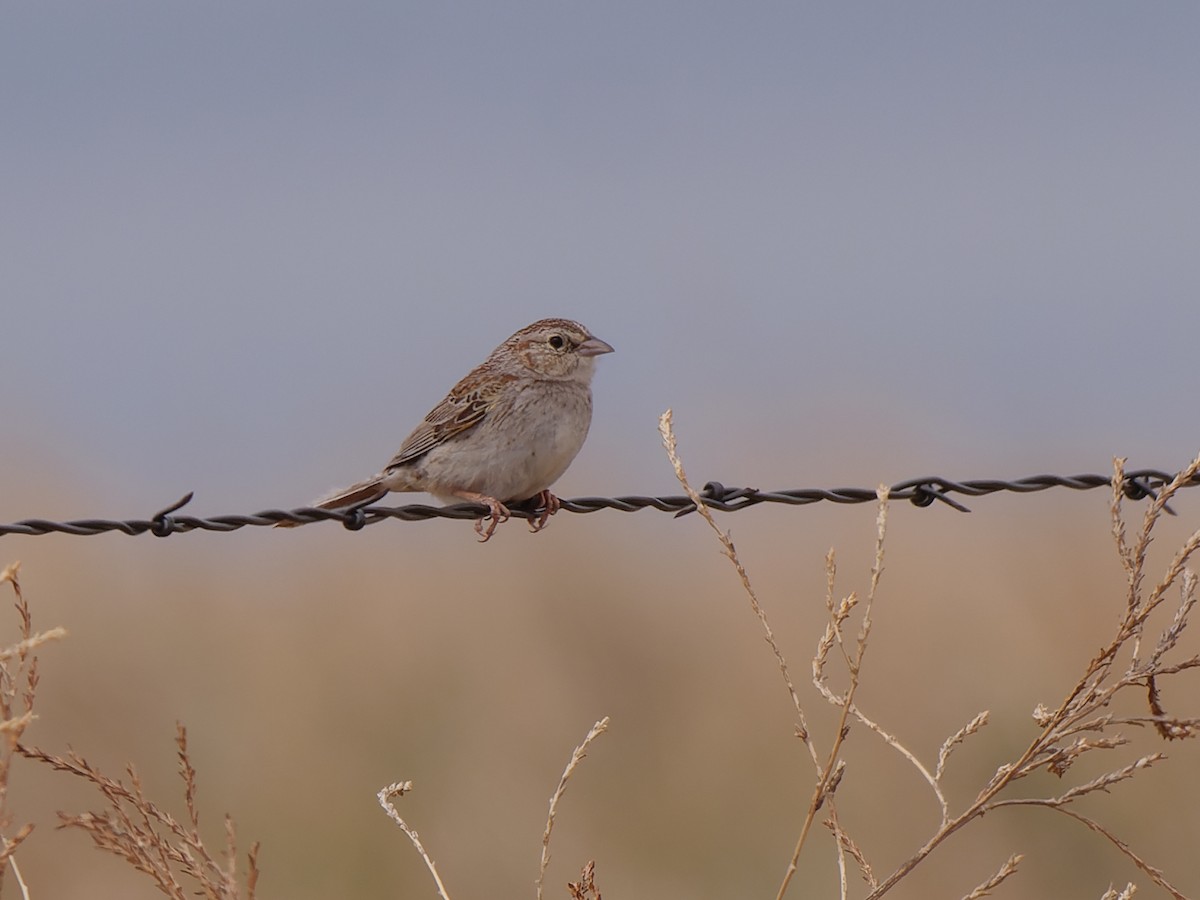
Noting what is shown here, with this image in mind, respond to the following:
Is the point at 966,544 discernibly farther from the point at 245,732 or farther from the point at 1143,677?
the point at 1143,677

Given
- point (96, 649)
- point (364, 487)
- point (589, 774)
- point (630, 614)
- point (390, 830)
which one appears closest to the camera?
point (364, 487)

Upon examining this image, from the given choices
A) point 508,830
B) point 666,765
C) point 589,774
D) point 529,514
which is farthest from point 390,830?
point 529,514

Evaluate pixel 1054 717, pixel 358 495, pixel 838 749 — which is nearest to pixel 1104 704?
pixel 1054 717

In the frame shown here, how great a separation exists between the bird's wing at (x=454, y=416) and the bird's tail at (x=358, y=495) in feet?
0.42

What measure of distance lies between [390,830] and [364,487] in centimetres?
193

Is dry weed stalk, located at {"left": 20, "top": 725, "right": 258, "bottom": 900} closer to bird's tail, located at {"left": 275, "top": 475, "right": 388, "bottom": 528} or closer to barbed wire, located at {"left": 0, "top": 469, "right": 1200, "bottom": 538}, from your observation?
barbed wire, located at {"left": 0, "top": 469, "right": 1200, "bottom": 538}

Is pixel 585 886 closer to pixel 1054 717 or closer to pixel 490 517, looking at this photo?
pixel 1054 717

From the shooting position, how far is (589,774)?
7.89m

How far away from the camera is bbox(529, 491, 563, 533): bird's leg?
621 cm

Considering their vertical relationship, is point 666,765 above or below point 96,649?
below

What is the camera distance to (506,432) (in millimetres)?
6227

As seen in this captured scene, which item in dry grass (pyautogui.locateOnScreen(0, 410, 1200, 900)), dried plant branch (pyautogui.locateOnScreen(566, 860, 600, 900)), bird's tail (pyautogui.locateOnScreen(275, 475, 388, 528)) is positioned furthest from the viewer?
bird's tail (pyautogui.locateOnScreen(275, 475, 388, 528))

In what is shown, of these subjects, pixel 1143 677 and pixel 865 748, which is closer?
pixel 1143 677

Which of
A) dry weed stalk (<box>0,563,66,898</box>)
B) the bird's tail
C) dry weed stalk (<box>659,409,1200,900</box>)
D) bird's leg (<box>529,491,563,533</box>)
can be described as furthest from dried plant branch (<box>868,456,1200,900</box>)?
the bird's tail
